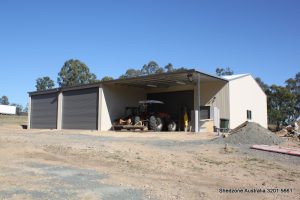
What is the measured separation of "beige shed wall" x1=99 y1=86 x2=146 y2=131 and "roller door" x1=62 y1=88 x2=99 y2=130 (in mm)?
738

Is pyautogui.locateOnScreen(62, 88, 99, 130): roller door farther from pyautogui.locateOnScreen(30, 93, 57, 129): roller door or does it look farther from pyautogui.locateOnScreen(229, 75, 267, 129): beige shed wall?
pyautogui.locateOnScreen(229, 75, 267, 129): beige shed wall

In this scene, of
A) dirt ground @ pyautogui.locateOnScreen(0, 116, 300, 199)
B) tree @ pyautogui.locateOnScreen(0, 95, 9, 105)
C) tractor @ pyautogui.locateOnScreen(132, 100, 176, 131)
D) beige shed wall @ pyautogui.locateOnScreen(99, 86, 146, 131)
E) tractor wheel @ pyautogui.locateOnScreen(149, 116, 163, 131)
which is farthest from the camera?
tree @ pyautogui.locateOnScreen(0, 95, 9, 105)

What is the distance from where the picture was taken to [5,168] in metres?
8.51

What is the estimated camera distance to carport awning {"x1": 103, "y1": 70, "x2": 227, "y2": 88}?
24094 mm

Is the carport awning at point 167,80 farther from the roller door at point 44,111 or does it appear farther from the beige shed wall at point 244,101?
the roller door at point 44,111

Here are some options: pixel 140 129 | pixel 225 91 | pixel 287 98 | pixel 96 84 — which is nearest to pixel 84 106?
pixel 96 84

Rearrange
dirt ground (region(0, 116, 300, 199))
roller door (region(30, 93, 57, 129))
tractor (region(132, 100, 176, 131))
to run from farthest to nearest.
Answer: roller door (region(30, 93, 57, 129)) → tractor (region(132, 100, 176, 131)) → dirt ground (region(0, 116, 300, 199))

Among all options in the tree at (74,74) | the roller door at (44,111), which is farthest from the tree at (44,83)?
the roller door at (44,111)

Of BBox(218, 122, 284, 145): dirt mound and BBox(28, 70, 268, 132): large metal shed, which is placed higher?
BBox(28, 70, 268, 132): large metal shed

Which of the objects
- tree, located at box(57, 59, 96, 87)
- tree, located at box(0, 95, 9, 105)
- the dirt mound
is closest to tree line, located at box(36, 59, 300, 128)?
tree, located at box(57, 59, 96, 87)

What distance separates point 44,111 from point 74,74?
39361mm

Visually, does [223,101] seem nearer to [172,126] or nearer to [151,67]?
[172,126]

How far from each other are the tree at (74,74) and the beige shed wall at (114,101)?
42.1 metres

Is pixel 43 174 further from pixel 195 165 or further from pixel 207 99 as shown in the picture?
pixel 207 99
